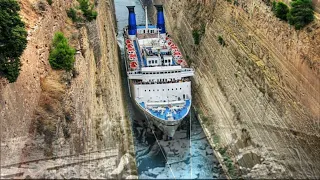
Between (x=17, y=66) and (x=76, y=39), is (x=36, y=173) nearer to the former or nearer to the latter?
(x=17, y=66)

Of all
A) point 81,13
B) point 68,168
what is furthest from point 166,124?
point 68,168

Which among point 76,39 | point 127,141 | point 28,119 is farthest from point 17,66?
point 127,141

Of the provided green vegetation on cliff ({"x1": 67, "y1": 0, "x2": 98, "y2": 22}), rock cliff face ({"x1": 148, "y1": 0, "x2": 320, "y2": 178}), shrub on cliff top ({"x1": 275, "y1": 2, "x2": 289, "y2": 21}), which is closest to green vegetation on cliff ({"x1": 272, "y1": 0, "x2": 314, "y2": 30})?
shrub on cliff top ({"x1": 275, "y1": 2, "x2": 289, "y2": 21})

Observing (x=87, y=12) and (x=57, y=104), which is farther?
(x=87, y=12)

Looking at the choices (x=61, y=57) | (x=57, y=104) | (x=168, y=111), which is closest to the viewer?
(x=57, y=104)

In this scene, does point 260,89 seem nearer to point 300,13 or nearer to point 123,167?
point 300,13

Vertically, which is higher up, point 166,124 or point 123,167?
point 123,167

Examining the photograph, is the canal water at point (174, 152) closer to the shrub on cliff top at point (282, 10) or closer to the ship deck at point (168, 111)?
the ship deck at point (168, 111)
